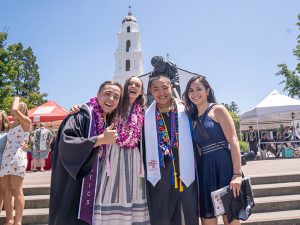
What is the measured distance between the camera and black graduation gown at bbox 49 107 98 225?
224 centimetres

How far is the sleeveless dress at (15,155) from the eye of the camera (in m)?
3.65

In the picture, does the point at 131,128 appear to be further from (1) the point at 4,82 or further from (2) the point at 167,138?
(1) the point at 4,82

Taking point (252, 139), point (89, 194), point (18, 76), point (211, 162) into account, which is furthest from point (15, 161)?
point (18, 76)

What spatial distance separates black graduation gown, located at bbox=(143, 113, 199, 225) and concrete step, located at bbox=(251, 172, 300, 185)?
3026mm

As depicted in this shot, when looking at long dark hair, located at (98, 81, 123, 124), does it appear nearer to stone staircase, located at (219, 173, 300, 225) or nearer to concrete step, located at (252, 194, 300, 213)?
stone staircase, located at (219, 173, 300, 225)

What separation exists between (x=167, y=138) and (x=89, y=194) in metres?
0.92

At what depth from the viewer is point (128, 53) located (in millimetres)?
42438

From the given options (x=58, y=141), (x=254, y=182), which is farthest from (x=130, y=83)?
(x=254, y=182)

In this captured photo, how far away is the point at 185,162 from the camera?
250cm

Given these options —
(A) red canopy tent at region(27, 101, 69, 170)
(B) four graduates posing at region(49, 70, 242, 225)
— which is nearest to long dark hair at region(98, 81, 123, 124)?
(B) four graduates posing at region(49, 70, 242, 225)

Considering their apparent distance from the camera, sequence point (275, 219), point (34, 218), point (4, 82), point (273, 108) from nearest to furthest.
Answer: point (275, 219)
point (34, 218)
point (273, 108)
point (4, 82)

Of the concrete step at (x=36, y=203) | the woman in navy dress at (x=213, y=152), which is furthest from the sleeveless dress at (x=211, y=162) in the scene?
the concrete step at (x=36, y=203)

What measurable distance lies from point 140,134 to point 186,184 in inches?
26.4

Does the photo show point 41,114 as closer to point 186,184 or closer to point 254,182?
point 254,182
